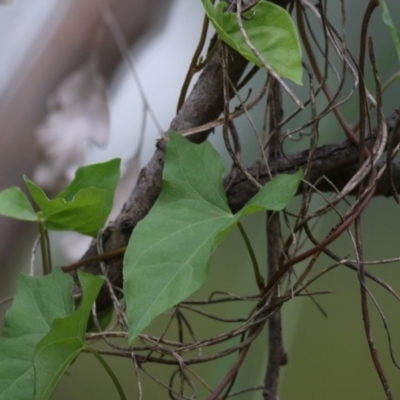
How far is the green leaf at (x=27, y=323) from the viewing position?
16.9 inches

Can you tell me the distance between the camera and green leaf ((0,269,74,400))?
1.41 ft

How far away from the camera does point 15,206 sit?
50cm

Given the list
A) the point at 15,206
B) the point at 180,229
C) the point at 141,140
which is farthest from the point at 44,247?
the point at 141,140

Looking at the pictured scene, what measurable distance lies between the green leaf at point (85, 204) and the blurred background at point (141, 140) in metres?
0.24

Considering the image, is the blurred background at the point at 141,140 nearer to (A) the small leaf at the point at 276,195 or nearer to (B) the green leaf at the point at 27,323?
(B) the green leaf at the point at 27,323

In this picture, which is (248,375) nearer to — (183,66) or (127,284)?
(183,66)

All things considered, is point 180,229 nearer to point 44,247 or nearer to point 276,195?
point 276,195

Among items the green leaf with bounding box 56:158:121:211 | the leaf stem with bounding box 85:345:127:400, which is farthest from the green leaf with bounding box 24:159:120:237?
the leaf stem with bounding box 85:345:127:400

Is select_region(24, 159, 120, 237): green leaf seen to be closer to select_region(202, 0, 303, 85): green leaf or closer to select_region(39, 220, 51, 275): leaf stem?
select_region(39, 220, 51, 275): leaf stem

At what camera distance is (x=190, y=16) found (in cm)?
106

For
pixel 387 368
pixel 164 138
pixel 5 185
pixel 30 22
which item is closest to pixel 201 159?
pixel 164 138

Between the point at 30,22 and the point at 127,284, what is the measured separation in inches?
35.2

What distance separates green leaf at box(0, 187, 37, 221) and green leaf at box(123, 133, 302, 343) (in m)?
0.14

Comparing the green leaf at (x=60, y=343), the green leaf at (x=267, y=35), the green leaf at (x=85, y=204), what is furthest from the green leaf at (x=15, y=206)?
the green leaf at (x=267, y=35)
